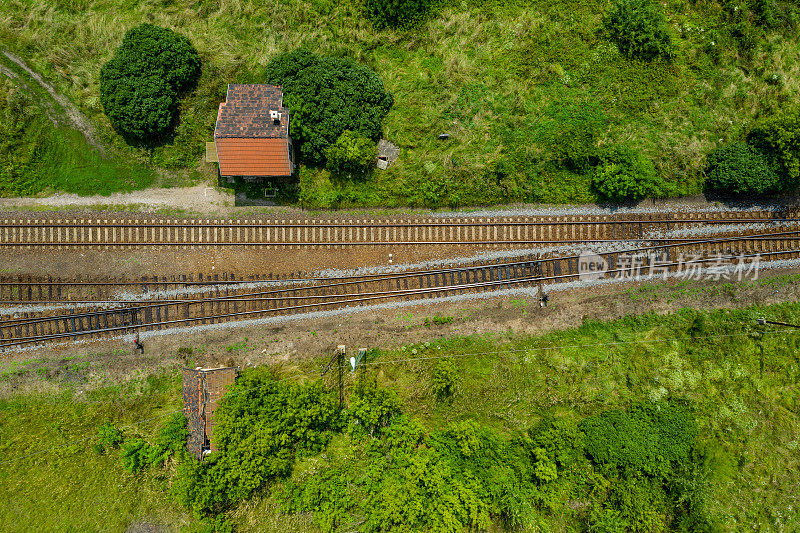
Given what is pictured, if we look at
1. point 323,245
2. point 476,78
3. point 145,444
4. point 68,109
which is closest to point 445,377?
point 323,245

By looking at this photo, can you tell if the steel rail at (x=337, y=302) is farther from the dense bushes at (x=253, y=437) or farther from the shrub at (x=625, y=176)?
the shrub at (x=625, y=176)

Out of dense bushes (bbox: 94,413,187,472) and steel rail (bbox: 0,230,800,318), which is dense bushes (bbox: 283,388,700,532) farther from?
steel rail (bbox: 0,230,800,318)

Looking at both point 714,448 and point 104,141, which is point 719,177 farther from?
point 104,141

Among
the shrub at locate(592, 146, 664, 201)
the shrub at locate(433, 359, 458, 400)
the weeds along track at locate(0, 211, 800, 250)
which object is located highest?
the shrub at locate(592, 146, 664, 201)

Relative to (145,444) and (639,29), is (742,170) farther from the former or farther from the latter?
(145,444)

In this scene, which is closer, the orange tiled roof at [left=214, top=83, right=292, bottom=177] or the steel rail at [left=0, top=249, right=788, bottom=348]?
the orange tiled roof at [left=214, top=83, right=292, bottom=177]

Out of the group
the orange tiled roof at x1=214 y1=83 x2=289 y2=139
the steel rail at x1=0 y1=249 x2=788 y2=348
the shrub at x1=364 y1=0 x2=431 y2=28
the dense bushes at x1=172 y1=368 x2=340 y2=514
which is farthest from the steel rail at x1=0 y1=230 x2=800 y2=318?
the shrub at x1=364 y1=0 x2=431 y2=28

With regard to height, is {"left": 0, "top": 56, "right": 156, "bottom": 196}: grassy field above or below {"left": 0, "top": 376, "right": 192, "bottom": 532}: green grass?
above

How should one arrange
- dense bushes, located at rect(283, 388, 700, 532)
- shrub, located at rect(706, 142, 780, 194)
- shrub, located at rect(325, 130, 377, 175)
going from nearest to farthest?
1. shrub, located at rect(325, 130, 377, 175)
2. shrub, located at rect(706, 142, 780, 194)
3. dense bushes, located at rect(283, 388, 700, 532)
